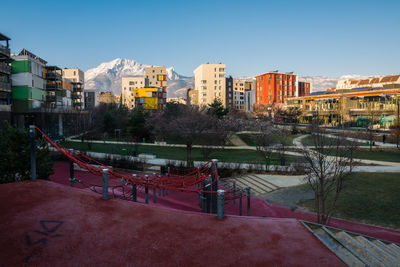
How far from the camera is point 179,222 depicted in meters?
7.77

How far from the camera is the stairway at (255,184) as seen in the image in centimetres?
2007

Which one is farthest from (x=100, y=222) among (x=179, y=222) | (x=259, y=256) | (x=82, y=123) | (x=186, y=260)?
(x=82, y=123)

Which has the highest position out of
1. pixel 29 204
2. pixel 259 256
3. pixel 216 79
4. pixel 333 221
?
pixel 216 79

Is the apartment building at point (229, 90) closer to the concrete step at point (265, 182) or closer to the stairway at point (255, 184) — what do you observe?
the concrete step at point (265, 182)

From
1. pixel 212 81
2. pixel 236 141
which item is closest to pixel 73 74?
pixel 212 81

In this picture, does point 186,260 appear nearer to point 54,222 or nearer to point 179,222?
point 179,222

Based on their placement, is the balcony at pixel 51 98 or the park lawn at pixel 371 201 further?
the balcony at pixel 51 98

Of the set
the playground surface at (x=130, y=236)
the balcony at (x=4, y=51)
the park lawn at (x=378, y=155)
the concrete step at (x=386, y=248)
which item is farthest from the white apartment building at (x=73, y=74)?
the concrete step at (x=386, y=248)

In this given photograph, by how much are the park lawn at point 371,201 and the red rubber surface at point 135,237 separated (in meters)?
8.54

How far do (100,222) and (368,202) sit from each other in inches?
620

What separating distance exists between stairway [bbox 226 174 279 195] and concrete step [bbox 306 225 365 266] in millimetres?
11976

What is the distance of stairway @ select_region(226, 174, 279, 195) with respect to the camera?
20.1 m

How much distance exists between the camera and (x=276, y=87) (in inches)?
4387

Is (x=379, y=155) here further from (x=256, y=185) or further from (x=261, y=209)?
(x=261, y=209)
